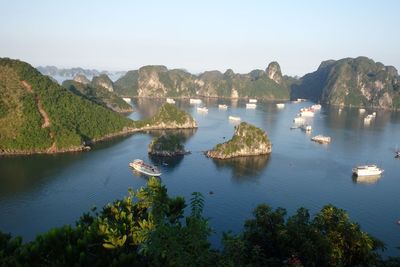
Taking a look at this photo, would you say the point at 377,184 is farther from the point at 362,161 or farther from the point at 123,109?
the point at 123,109

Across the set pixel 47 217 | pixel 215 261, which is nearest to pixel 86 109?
pixel 47 217

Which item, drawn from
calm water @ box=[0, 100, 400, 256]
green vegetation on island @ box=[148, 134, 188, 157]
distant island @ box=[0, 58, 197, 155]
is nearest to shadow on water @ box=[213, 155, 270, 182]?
calm water @ box=[0, 100, 400, 256]

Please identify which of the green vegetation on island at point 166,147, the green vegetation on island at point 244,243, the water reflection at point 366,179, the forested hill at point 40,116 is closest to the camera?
the green vegetation on island at point 244,243

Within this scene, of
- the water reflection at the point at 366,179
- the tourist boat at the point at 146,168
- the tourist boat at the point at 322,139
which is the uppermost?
the tourist boat at the point at 322,139

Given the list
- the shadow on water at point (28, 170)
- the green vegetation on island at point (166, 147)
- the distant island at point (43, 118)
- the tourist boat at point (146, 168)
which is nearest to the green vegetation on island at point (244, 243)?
the shadow on water at point (28, 170)

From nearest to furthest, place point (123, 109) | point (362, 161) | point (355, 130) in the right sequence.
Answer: point (362, 161)
point (355, 130)
point (123, 109)

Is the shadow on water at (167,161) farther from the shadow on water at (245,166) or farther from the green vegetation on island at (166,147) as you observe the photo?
the shadow on water at (245,166)

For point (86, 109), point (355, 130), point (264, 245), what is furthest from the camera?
point (355, 130)
